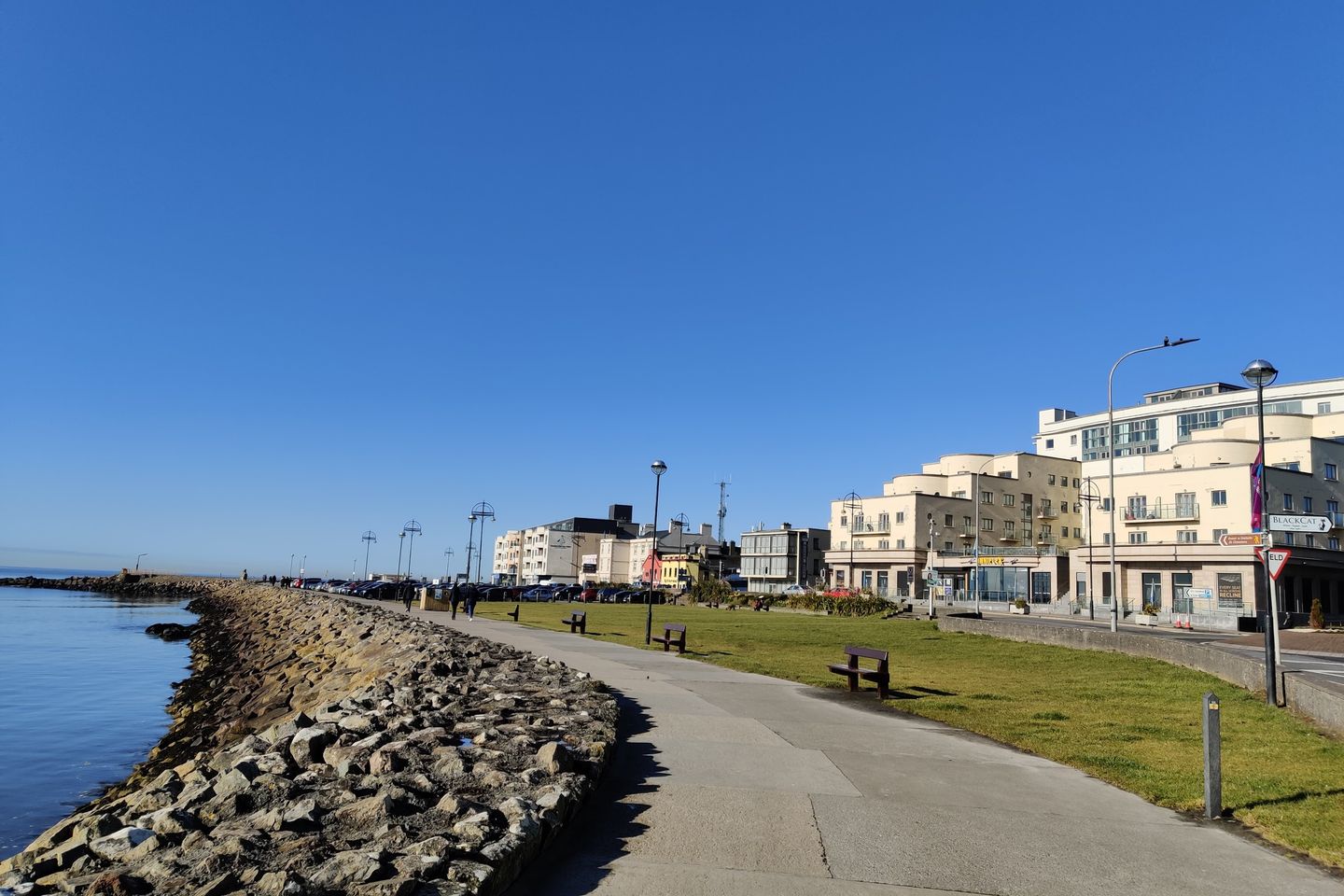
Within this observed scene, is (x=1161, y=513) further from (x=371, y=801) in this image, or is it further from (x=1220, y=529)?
(x=371, y=801)

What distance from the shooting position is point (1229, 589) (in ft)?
192

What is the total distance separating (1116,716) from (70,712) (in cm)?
2443

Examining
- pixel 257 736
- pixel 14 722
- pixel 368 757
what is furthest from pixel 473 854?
pixel 14 722

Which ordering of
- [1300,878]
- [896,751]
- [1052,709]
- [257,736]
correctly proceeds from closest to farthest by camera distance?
[1300,878]
[257,736]
[896,751]
[1052,709]

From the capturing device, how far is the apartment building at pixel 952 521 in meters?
88.5

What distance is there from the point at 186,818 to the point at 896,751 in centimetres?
798

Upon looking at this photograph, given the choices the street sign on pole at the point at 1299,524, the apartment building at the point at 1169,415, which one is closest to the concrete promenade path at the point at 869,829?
the street sign on pole at the point at 1299,524

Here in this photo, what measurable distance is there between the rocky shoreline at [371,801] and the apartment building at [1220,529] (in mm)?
Answer: 50568

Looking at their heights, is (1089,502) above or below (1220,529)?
above

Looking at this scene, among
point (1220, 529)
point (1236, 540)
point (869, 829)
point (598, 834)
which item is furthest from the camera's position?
point (1220, 529)

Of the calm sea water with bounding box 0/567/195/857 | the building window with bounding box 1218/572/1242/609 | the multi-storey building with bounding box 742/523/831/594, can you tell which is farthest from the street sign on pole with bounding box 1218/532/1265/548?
the multi-storey building with bounding box 742/523/831/594

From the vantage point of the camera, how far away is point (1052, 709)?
50.8ft

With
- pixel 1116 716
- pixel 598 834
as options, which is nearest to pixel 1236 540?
Result: pixel 1116 716

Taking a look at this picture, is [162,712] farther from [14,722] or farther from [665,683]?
[665,683]
